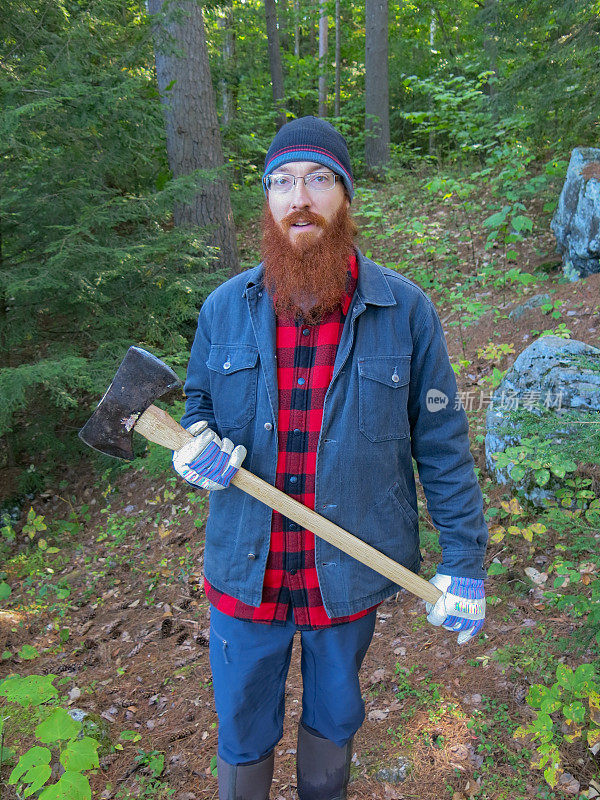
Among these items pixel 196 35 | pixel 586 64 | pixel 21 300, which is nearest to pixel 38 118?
pixel 21 300

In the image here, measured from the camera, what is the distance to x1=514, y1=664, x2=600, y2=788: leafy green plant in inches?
101

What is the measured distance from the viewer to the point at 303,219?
6.67 feet

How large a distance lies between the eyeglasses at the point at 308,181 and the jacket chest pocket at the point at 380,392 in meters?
0.68

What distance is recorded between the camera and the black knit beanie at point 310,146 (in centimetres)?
197

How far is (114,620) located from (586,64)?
858 cm

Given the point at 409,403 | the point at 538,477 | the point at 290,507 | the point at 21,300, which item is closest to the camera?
the point at 290,507

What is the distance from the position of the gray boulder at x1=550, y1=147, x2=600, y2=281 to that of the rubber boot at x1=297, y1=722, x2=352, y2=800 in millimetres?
6538

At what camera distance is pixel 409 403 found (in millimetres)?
2129

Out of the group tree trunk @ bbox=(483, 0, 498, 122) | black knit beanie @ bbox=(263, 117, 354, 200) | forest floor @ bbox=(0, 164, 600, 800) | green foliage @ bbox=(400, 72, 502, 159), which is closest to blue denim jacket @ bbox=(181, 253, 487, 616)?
black knit beanie @ bbox=(263, 117, 354, 200)

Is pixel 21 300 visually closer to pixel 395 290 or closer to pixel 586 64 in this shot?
pixel 395 290

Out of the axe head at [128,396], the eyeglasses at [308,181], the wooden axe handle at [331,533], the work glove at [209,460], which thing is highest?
the eyeglasses at [308,181]

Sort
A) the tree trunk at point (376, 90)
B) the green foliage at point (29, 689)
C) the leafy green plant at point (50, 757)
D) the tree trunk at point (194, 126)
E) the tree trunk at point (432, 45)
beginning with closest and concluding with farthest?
the leafy green plant at point (50, 757) → the green foliage at point (29, 689) → the tree trunk at point (194, 126) → the tree trunk at point (376, 90) → the tree trunk at point (432, 45)

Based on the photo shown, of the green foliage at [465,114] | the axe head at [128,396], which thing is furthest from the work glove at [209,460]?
the green foliage at [465,114]

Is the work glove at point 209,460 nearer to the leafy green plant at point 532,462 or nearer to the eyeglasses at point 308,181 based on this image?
the eyeglasses at point 308,181
